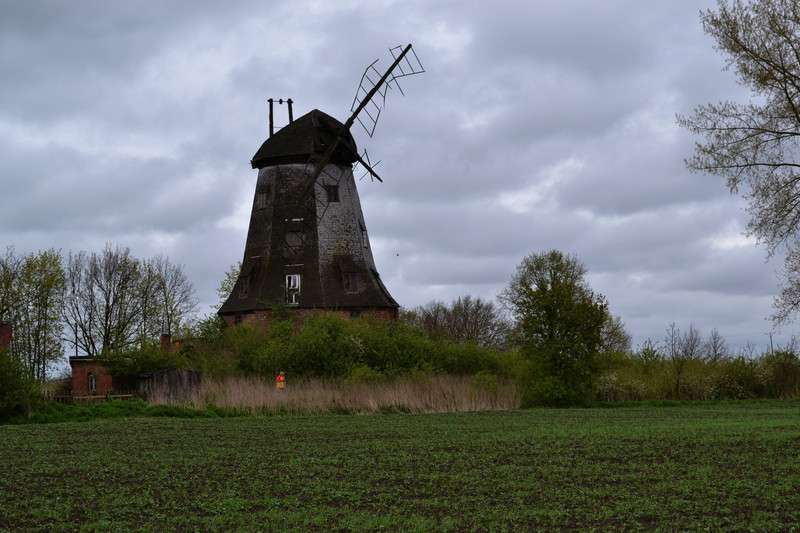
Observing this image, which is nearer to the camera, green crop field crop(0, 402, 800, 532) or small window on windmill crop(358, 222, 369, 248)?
green crop field crop(0, 402, 800, 532)

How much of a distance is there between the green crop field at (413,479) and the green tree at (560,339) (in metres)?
11.2

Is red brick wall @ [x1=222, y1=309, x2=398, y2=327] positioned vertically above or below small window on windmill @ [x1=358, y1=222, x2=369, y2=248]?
below

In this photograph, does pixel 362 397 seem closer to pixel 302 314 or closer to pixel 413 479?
pixel 302 314

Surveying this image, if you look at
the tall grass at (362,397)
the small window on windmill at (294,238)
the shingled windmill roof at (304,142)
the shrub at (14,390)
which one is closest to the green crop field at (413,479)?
the shrub at (14,390)

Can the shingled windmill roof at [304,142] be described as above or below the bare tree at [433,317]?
above

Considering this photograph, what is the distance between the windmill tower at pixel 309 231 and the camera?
4431 cm

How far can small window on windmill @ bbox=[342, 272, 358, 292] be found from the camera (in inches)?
1758

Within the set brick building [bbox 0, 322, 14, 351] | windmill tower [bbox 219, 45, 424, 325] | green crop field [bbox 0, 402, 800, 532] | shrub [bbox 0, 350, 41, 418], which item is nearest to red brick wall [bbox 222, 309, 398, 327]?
windmill tower [bbox 219, 45, 424, 325]

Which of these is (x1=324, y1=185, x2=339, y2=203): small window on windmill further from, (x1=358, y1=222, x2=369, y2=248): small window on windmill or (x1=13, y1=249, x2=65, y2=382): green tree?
(x1=13, y1=249, x2=65, y2=382): green tree

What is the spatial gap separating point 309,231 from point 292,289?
3329mm

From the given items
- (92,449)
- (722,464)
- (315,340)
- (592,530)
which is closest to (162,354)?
(315,340)

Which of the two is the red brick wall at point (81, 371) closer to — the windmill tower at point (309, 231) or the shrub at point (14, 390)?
the windmill tower at point (309, 231)

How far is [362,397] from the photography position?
2962 cm

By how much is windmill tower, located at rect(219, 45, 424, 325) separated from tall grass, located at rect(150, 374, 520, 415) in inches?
486
